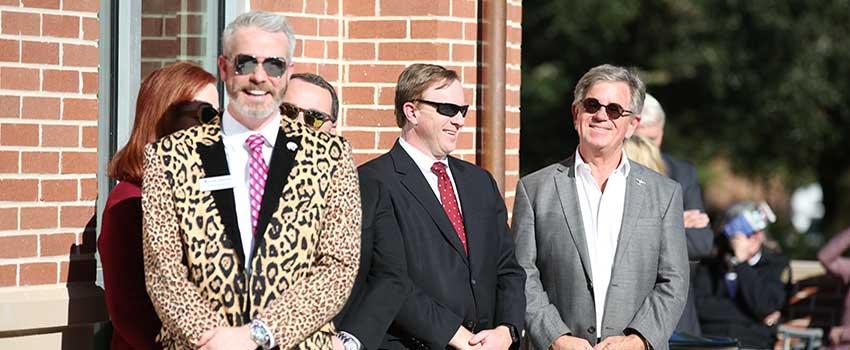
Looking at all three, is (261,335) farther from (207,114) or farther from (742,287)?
(742,287)

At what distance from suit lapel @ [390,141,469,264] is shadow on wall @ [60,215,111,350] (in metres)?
1.27

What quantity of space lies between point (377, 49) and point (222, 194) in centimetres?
234

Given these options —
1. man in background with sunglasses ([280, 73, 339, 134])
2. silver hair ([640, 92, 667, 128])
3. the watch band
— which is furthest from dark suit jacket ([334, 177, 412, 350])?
silver hair ([640, 92, 667, 128])

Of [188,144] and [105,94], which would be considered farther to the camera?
[105,94]

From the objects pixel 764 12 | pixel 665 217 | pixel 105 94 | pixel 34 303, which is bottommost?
pixel 34 303

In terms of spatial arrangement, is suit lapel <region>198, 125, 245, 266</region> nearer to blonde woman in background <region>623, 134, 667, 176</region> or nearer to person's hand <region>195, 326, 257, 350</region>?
person's hand <region>195, 326, 257, 350</region>

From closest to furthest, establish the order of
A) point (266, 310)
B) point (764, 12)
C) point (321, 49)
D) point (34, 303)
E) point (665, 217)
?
point (266, 310)
point (34, 303)
point (665, 217)
point (321, 49)
point (764, 12)

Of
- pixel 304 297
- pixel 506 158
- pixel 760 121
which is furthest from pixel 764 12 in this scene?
pixel 304 297

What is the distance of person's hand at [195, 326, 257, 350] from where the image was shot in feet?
13.2

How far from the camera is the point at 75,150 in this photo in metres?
5.36

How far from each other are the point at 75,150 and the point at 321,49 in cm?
142

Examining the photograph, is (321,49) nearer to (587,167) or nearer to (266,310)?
(587,167)

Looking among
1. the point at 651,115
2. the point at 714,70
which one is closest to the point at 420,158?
the point at 651,115

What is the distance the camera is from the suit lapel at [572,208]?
17.6 feet
